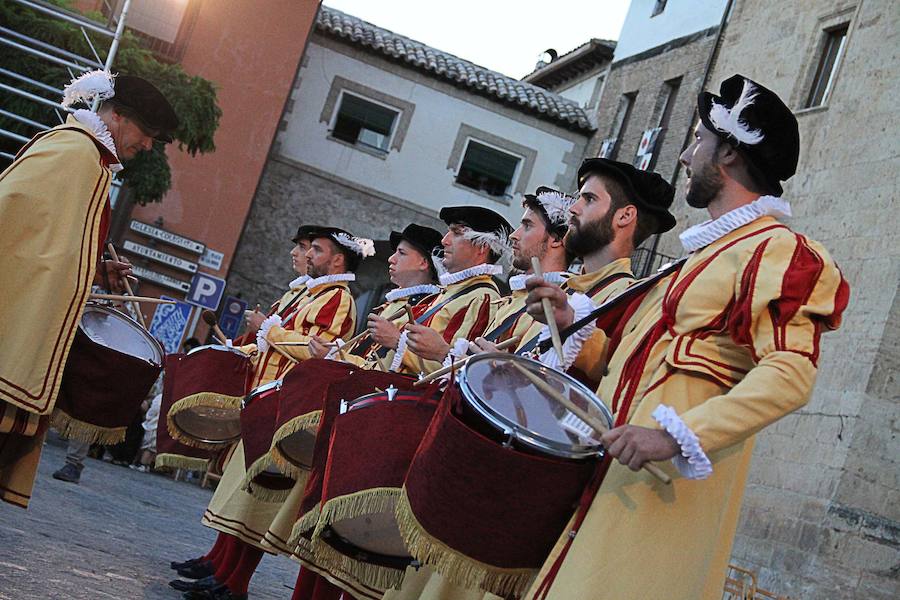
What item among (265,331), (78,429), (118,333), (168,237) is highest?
(168,237)

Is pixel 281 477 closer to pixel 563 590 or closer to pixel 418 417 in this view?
pixel 418 417

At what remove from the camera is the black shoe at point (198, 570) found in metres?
6.60

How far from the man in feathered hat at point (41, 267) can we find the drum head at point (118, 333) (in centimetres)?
37

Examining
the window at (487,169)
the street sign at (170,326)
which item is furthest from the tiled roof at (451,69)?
Answer: the street sign at (170,326)

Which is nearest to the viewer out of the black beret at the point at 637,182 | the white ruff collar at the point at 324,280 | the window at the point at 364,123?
the black beret at the point at 637,182

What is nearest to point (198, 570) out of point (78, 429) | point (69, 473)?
point (78, 429)

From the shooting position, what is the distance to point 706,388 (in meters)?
3.15

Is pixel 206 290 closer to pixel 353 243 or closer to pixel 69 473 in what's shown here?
pixel 69 473

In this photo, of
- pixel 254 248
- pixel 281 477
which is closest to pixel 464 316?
pixel 281 477

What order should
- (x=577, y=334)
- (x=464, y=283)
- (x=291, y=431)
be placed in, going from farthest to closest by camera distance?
(x=464, y=283)
(x=291, y=431)
(x=577, y=334)

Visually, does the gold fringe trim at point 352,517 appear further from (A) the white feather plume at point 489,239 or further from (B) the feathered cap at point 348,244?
(B) the feathered cap at point 348,244

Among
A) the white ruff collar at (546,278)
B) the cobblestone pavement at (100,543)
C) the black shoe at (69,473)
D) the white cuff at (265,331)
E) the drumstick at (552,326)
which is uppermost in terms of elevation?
the white ruff collar at (546,278)

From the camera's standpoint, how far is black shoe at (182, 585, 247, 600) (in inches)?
241

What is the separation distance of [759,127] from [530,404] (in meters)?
0.99
